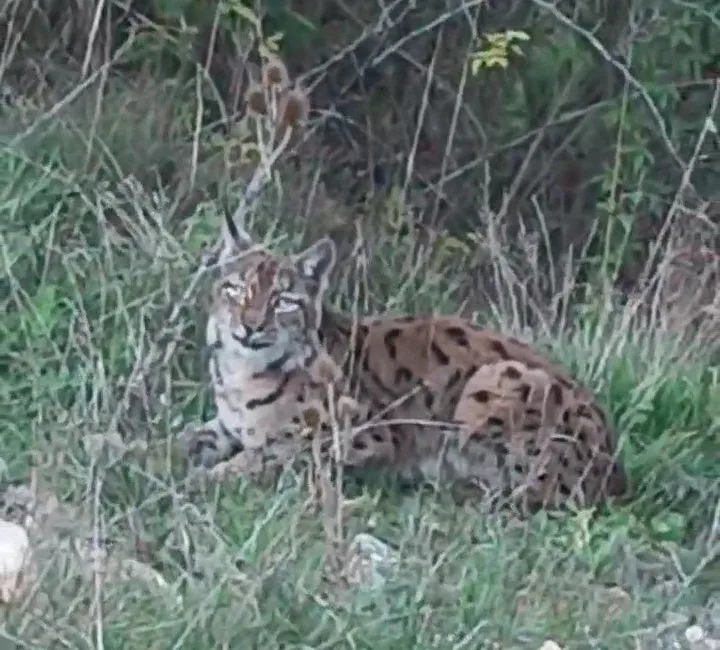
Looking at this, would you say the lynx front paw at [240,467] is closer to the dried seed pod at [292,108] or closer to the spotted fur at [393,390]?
the spotted fur at [393,390]

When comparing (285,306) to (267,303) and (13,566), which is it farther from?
(13,566)

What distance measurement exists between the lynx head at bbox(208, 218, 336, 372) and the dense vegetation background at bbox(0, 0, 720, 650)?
16cm

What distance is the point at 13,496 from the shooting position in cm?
525

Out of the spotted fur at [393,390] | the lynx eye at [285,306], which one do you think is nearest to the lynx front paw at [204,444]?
the spotted fur at [393,390]

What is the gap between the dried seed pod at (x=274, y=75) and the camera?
6559 mm

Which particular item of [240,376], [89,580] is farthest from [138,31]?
[89,580]

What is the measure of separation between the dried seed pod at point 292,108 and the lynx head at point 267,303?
626mm

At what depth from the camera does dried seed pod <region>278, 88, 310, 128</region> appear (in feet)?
21.2

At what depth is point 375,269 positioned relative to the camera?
709cm

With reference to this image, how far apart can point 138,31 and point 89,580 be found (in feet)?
13.0

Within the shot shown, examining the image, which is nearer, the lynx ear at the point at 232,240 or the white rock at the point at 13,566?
the white rock at the point at 13,566

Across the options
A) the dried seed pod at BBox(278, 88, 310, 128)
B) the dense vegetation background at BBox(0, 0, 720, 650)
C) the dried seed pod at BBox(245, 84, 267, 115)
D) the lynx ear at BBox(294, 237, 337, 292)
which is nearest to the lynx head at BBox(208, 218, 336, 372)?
the lynx ear at BBox(294, 237, 337, 292)

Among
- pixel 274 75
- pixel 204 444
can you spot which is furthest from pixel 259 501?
pixel 274 75

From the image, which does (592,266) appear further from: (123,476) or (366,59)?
(123,476)
